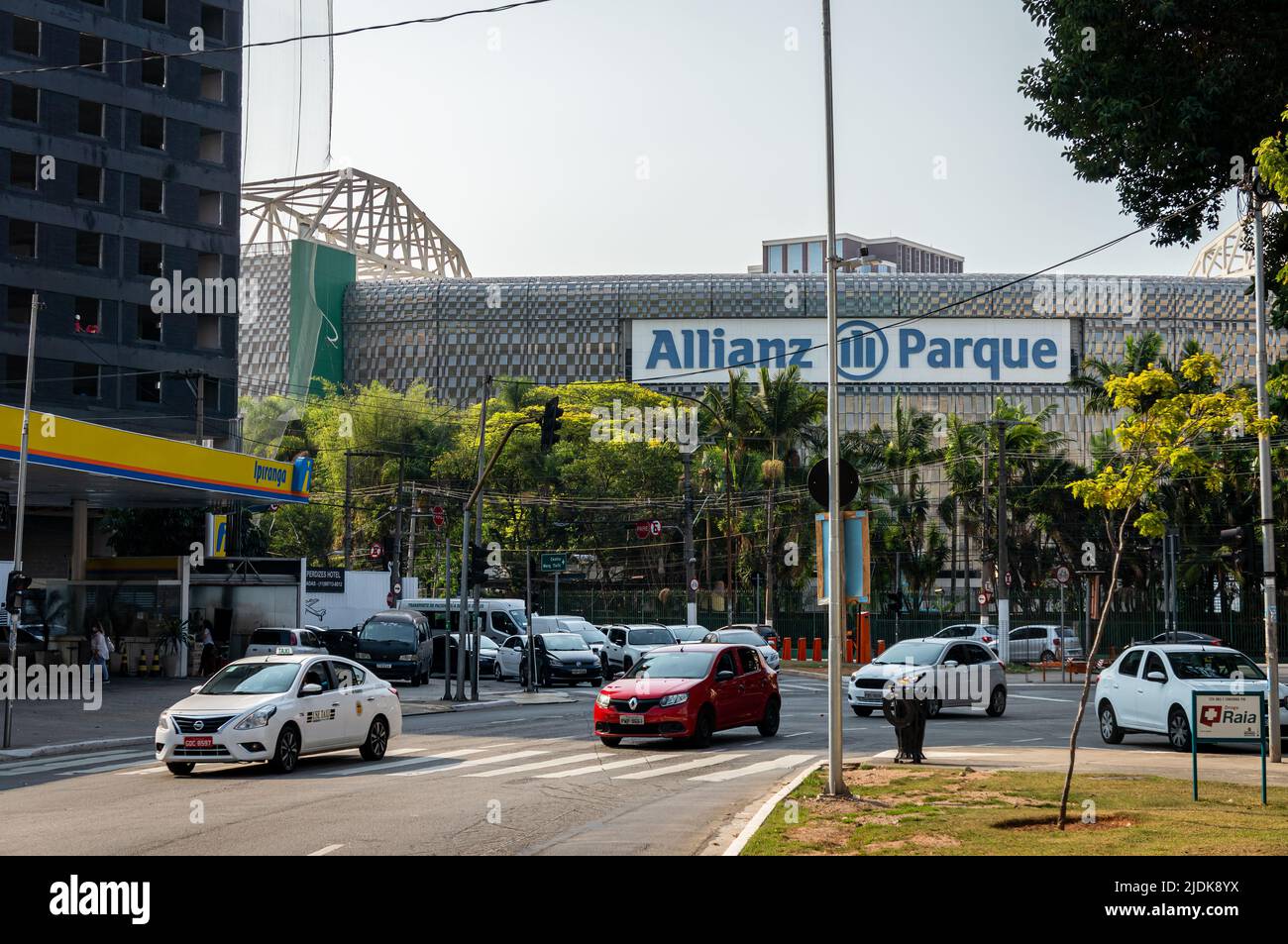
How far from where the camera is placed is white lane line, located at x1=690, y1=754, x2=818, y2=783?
715 inches

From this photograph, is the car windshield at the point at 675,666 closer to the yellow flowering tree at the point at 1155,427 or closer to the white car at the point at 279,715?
the white car at the point at 279,715

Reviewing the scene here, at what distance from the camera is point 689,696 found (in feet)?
72.8

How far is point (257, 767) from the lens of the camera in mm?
19625

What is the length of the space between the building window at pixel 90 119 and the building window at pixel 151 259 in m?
4.36

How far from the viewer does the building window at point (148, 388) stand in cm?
5687

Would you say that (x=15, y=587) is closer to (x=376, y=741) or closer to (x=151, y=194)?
(x=376, y=741)

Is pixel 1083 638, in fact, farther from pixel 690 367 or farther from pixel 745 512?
pixel 690 367

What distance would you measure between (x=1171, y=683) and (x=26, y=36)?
48204 millimetres

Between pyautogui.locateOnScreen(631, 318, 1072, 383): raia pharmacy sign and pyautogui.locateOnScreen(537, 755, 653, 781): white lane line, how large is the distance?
254 feet

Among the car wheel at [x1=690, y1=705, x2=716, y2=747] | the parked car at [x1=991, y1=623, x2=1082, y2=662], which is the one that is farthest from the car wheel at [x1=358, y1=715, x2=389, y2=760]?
the parked car at [x1=991, y1=623, x2=1082, y2=662]

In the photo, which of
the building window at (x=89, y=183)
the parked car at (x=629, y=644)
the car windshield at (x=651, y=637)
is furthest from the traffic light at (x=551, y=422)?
the building window at (x=89, y=183)

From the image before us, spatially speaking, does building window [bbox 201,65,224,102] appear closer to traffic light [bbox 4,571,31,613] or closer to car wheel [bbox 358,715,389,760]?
traffic light [bbox 4,571,31,613]

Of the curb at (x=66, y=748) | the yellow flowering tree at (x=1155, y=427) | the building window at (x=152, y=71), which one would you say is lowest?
the curb at (x=66, y=748)
